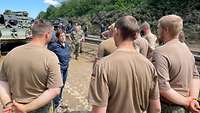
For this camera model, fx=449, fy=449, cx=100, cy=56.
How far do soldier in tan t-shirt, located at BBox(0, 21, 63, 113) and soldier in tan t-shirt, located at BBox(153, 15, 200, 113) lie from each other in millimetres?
1090

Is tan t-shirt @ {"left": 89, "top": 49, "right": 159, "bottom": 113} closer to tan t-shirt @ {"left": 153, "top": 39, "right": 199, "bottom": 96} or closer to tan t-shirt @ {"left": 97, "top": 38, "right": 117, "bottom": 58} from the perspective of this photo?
tan t-shirt @ {"left": 153, "top": 39, "right": 199, "bottom": 96}

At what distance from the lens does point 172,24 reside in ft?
15.0

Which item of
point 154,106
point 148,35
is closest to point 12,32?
point 148,35

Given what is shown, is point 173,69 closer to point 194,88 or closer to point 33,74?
point 194,88

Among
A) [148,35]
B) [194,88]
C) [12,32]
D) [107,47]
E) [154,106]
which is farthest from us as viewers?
[12,32]

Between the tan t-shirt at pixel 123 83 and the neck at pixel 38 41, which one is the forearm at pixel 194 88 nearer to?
the tan t-shirt at pixel 123 83

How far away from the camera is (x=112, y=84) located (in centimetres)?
390

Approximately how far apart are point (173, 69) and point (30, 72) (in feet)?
4.81

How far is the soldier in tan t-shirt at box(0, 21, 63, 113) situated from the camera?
15.1 ft

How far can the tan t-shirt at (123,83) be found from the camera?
3.86 meters

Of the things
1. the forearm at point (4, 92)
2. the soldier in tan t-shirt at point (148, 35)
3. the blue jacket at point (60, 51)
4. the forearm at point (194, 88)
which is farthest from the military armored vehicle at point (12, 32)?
the forearm at point (194, 88)

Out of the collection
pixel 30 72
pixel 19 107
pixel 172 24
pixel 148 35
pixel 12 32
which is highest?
pixel 172 24

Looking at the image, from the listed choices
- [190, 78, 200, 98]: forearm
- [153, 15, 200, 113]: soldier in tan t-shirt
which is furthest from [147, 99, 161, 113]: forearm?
[190, 78, 200, 98]: forearm

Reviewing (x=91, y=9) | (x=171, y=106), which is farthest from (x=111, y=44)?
(x=91, y=9)
